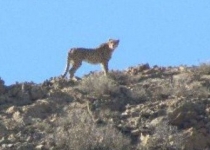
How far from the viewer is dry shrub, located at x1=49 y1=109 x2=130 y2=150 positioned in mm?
31375

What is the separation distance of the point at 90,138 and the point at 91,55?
28.1ft

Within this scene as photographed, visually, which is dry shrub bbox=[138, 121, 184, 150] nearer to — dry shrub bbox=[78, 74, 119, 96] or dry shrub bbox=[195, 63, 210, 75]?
dry shrub bbox=[78, 74, 119, 96]

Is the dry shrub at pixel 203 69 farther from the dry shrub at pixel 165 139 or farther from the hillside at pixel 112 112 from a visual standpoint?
the dry shrub at pixel 165 139

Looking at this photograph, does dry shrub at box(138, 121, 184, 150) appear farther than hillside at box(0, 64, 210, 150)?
No

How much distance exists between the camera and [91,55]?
39.9 m

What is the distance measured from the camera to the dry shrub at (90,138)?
31375 millimetres

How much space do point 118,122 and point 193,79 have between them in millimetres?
3892

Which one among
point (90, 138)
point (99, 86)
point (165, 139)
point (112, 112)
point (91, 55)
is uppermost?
point (91, 55)

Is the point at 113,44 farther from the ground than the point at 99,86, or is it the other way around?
the point at 113,44

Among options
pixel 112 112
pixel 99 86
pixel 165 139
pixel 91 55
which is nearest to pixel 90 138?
pixel 165 139

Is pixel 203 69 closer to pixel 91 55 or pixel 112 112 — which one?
pixel 112 112

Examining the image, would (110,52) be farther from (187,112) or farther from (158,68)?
(187,112)

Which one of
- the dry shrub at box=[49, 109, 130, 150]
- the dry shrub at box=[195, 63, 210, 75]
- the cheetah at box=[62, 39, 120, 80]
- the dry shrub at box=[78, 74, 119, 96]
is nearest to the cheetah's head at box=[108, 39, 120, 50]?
the cheetah at box=[62, 39, 120, 80]

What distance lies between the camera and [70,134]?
31.7 meters
